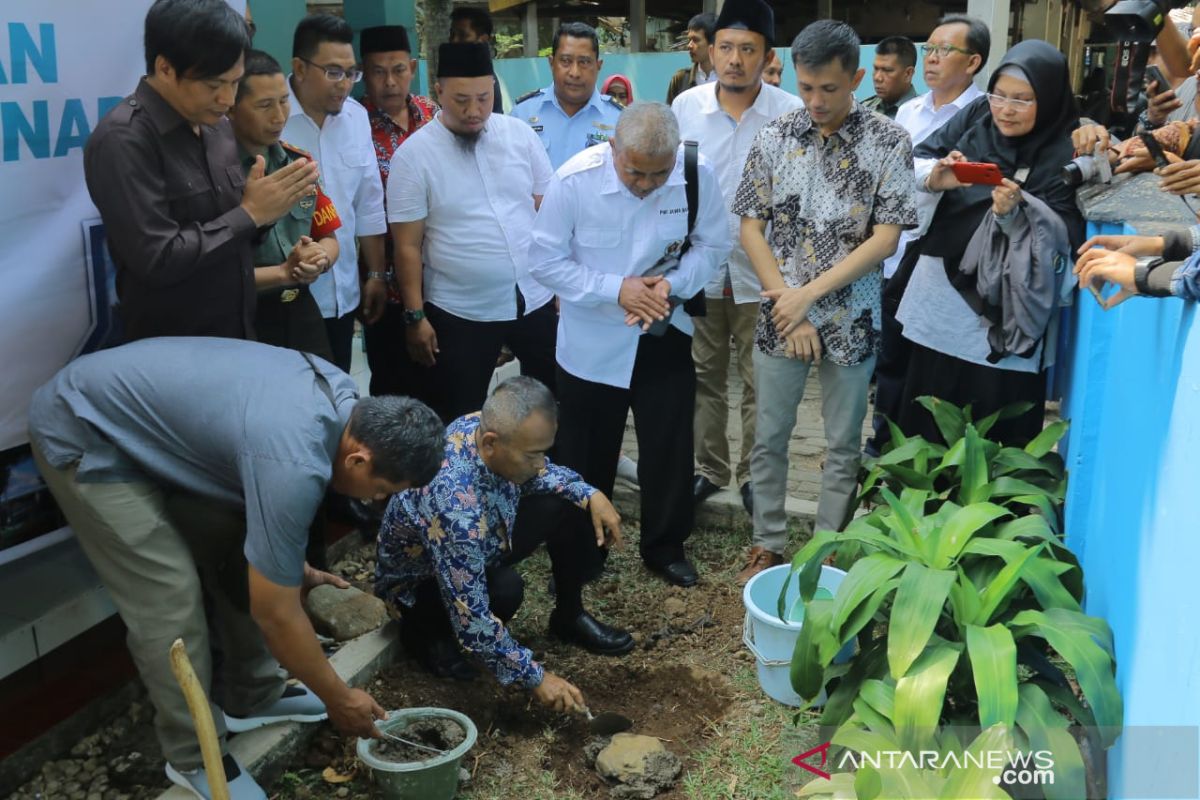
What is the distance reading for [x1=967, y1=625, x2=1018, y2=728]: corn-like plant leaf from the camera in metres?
2.33

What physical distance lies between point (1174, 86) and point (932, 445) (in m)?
1.77

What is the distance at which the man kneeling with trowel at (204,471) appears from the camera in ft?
7.74

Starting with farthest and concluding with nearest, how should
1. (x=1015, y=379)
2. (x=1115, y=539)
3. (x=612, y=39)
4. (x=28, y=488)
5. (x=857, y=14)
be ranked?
(x=612, y=39), (x=857, y=14), (x=1015, y=379), (x=28, y=488), (x=1115, y=539)

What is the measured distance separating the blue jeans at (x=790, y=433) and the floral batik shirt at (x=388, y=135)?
1520mm

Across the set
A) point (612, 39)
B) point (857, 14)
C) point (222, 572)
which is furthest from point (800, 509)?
point (612, 39)

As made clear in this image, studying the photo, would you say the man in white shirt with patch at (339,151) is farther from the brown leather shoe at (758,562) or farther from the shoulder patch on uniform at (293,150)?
the brown leather shoe at (758,562)

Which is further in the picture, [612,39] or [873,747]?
Result: [612,39]

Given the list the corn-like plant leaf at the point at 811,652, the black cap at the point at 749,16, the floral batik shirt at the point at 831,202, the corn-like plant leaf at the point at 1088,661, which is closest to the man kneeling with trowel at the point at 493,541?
the corn-like plant leaf at the point at 811,652

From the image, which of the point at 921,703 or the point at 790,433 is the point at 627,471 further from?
the point at 921,703

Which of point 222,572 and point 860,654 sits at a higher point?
point 222,572

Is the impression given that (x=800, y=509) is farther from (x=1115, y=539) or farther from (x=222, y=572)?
(x=222, y=572)

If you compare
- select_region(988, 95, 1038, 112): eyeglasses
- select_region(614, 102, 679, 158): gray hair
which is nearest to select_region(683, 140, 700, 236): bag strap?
select_region(614, 102, 679, 158): gray hair

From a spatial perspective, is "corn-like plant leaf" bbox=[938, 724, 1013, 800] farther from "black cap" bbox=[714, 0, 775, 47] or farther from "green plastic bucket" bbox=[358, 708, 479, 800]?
Result: "black cap" bbox=[714, 0, 775, 47]

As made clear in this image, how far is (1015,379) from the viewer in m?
3.71
